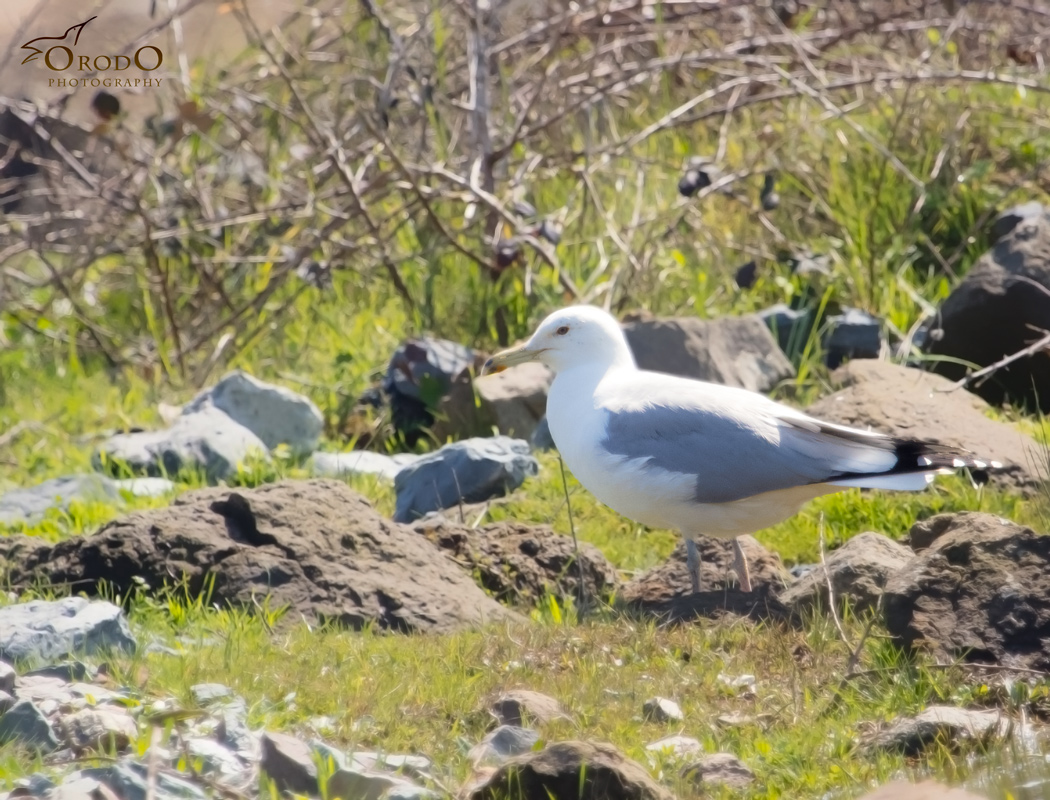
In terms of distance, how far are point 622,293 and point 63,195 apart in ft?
11.3

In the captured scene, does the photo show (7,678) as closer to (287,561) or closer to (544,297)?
(287,561)

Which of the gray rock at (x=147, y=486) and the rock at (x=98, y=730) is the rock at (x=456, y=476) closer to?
the gray rock at (x=147, y=486)

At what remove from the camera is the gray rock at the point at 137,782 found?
9.63 ft

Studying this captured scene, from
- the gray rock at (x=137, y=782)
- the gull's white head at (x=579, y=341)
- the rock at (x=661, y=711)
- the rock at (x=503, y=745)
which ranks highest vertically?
the gull's white head at (x=579, y=341)

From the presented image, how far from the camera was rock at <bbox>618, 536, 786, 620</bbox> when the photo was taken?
4.47 metres

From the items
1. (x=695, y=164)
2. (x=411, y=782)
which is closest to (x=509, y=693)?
(x=411, y=782)

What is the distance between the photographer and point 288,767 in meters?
3.06

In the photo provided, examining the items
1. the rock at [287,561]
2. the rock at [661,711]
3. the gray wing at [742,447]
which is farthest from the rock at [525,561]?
the rock at [661,711]

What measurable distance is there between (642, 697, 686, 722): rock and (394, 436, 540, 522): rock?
7.18 feet

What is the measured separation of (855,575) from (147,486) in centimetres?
318

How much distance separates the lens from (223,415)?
260 inches

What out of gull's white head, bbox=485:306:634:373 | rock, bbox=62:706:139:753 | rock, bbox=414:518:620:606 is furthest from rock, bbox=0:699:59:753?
gull's white head, bbox=485:306:634:373

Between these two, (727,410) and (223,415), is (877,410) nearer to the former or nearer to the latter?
(727,410)

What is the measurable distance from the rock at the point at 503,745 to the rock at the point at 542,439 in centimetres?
307
